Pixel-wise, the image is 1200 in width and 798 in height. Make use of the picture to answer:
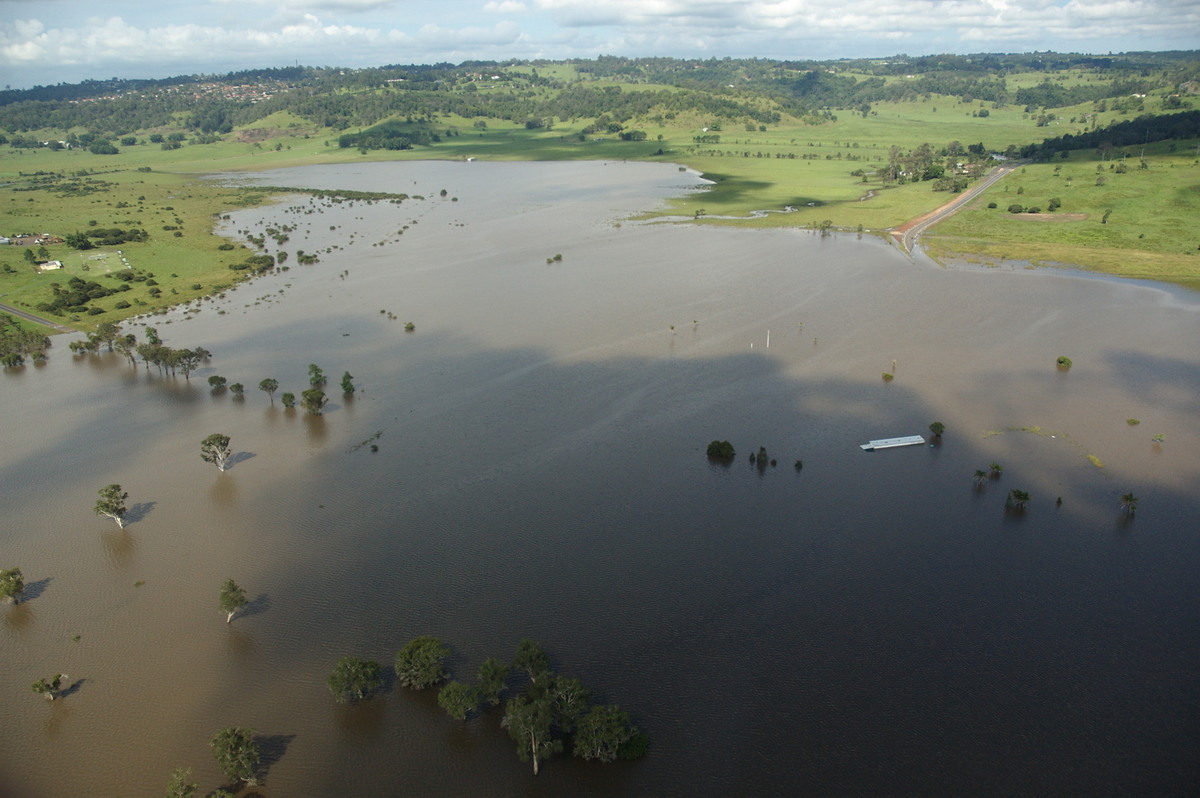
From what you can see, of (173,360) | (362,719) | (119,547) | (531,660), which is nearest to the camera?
(362,719)

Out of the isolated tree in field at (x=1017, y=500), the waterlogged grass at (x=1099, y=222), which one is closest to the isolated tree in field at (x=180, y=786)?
the isolated tree in field at (x=1017, y=500)

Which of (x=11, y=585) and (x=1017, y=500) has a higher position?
(x=1017, y=500)

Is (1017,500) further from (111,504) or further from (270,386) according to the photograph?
(270,386)

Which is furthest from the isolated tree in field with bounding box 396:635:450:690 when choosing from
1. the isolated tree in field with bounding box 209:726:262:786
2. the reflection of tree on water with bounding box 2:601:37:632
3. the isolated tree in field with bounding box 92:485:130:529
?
the isolated tree in field with bounding box 92:485:130:529

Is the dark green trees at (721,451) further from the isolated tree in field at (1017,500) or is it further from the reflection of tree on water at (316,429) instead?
the reflection of tree on water at (316,429)

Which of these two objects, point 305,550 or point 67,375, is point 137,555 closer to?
point 305,550

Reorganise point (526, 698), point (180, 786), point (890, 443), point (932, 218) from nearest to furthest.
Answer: point (180, 786) → point (526, 698) → point (890, 443) → point (932, 218)

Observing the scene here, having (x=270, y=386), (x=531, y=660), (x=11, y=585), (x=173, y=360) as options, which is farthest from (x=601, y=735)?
(x=173, y=360)
